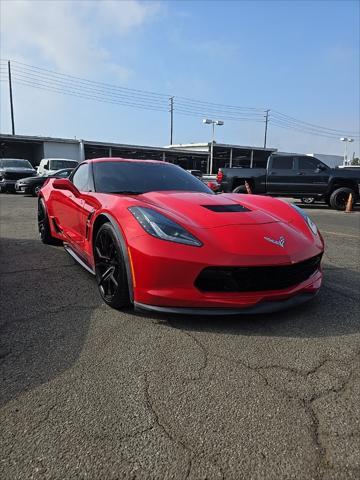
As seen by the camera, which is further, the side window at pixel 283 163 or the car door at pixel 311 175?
the side window at pixel 283 163

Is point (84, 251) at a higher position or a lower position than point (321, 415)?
higher

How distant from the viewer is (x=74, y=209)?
14.0 ft

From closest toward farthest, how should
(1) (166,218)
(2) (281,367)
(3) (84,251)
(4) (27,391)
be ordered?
1. (4) (27,391)
2. (2) (281,367)
3. (1) (166,218)
4. (3) (84,251)

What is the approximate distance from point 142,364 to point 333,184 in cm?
1257

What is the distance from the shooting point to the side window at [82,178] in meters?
4.21

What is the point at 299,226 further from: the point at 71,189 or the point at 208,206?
the point at 71,189

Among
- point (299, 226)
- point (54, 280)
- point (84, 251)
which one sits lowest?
point (54, 280)

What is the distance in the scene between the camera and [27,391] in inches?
80.5

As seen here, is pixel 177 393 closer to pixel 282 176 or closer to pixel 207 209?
pixel 207 209

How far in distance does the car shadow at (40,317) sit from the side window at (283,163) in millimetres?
10359

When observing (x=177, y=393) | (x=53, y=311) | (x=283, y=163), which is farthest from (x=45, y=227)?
(x=283, y=163)

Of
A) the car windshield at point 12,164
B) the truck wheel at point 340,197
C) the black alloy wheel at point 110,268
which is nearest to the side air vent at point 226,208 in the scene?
the black alloy wheel at point 110,268

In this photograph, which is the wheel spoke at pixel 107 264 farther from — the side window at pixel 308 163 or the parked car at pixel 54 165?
the parked car at pixel 54 165

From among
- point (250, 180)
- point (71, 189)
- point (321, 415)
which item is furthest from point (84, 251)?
point (250, 180)
